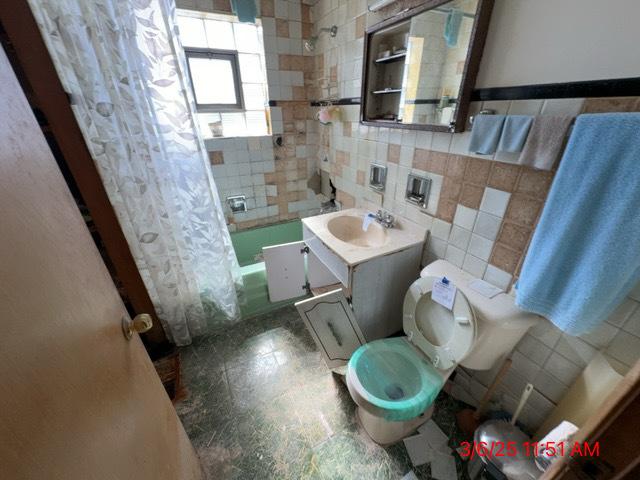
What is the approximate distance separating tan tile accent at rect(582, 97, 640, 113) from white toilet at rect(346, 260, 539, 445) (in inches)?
28.0

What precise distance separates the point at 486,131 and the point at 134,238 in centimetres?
180

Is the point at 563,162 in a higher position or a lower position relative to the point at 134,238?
higher

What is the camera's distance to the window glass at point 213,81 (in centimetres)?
213

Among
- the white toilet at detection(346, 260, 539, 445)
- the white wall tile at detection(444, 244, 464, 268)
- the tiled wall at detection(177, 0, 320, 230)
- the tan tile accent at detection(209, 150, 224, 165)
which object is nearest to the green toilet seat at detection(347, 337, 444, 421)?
the white toilet at detection(346, 260, 539, 445)

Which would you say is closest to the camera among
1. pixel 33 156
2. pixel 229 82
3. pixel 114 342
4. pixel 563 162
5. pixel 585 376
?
pixel 33 156

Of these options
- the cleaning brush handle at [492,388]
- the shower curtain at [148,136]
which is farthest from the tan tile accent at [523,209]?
the shower curtain at [148,136]

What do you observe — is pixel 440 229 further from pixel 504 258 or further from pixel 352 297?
pixel 352 297

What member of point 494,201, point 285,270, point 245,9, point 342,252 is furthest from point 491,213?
point 245,9

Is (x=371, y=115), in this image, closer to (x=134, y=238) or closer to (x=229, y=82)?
(x=229, y=82)

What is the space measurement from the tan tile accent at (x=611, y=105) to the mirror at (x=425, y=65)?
1.28ft

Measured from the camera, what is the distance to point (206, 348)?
181 cm

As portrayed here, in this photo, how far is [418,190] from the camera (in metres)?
1.43

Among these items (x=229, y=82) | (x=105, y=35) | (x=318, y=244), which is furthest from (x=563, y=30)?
(x=229, y=82)

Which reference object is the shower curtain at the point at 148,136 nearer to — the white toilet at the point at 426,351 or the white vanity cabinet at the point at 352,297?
the white vanity cabinet at the point at 352,297
